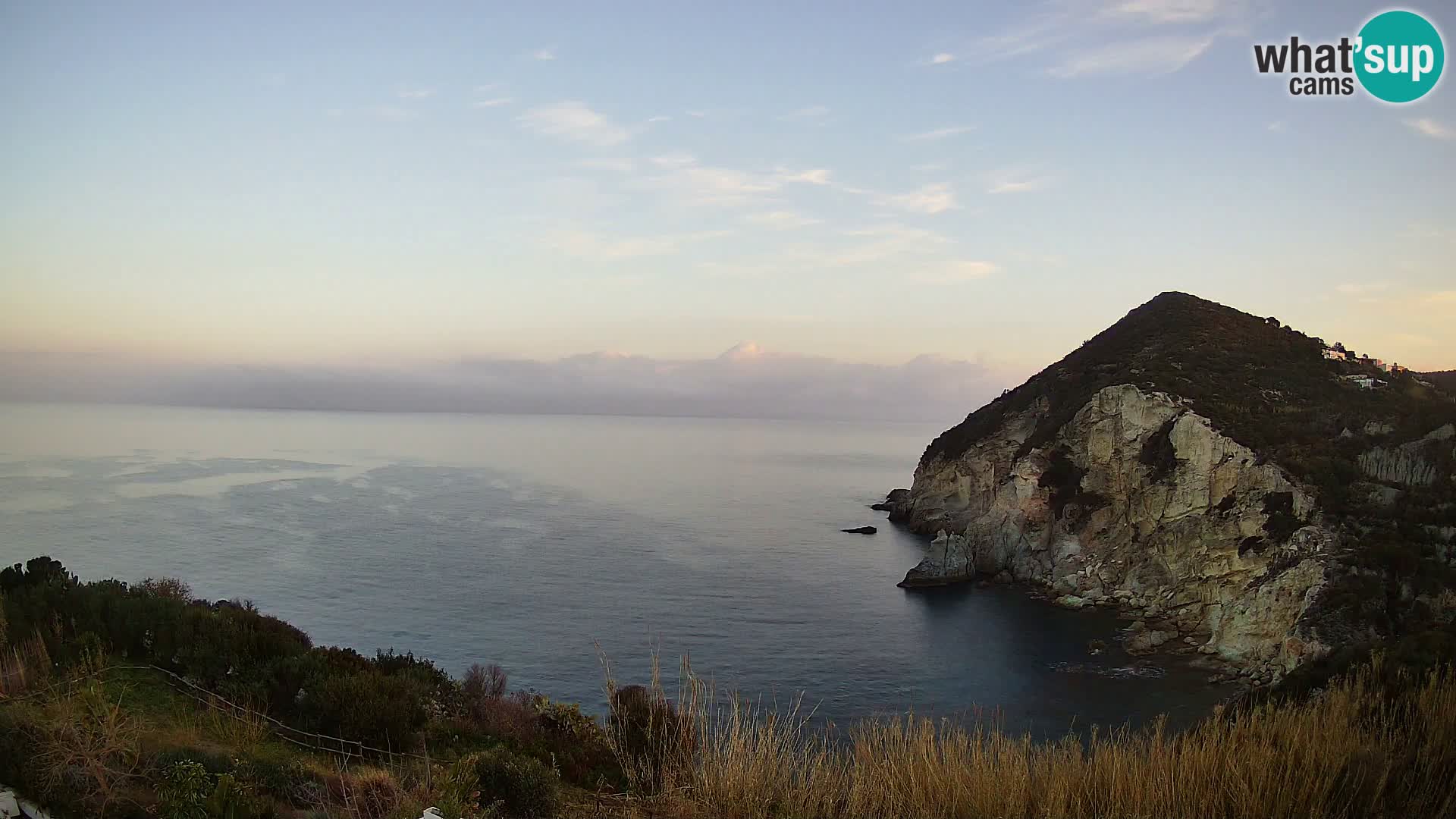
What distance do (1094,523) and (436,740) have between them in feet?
151

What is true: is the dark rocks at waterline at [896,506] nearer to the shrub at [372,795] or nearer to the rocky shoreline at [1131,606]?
the rocky shoreline at [1131,606]

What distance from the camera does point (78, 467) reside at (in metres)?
79.4

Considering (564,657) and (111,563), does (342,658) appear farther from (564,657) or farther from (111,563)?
(111,563)

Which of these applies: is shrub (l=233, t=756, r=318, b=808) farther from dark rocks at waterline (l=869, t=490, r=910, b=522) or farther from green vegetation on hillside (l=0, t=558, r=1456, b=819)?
dark rocks at waterline (l=869, t=490, r=910, b=522)

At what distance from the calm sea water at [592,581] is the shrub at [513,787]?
41.6ft

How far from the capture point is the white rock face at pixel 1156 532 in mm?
33094

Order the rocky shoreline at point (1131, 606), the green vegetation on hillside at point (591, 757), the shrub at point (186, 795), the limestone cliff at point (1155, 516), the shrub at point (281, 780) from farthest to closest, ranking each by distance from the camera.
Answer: the limestone cliff at point (1155, 516), the rocky shoreline at point (1131, 606), the shrub at point (281, 780), the shrub at point (186, 795), the green vegetation on hillside at point (591, 757)

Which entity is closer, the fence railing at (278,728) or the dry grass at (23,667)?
the dry grass at (23,667)

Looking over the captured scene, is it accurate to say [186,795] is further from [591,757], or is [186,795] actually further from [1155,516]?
[1155,516]

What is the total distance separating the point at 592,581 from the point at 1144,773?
43.0 m

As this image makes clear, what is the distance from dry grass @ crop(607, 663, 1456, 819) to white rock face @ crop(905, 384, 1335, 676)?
97.9 ft

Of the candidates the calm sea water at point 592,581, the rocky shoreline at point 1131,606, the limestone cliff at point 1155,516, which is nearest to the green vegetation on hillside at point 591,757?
the calm sea water at point 592,581

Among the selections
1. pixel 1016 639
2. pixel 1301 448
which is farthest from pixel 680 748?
pixel 1301 448

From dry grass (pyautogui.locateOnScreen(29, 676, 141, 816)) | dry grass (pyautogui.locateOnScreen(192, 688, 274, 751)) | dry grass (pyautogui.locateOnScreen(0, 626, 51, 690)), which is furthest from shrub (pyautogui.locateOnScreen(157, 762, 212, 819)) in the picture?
dry grass (pyautogui.locateOnScreen(0, 626, 51, 690))
